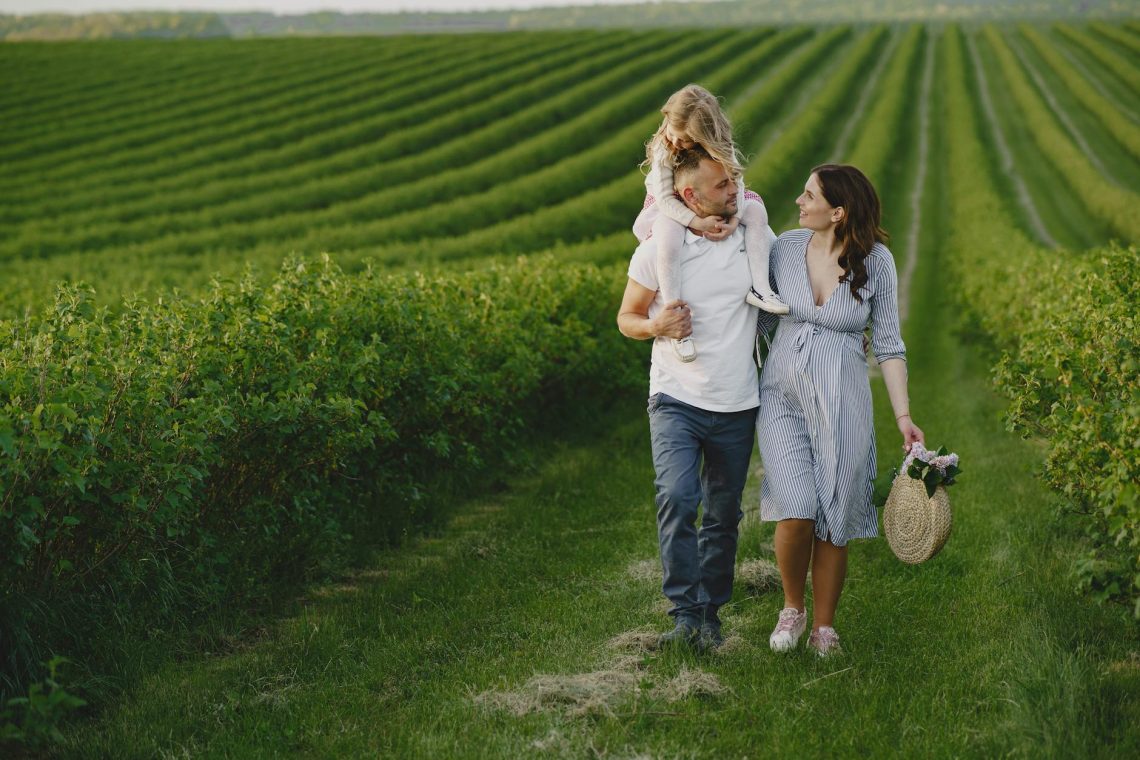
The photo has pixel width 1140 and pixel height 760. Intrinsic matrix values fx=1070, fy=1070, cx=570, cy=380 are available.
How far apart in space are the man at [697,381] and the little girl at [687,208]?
5cm

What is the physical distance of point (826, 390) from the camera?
183 inches

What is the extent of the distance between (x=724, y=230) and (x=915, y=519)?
1.49m

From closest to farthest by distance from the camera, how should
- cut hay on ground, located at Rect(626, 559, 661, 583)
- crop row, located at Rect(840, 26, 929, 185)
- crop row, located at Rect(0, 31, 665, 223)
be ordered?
cut hay on ground, located at Rect(626, 559, 661, 583) → crop row, located at Rect(0, 31, 665, 223) → crop row, located at Rect(840, 26, 929, 185)

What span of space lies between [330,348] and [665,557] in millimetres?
2523

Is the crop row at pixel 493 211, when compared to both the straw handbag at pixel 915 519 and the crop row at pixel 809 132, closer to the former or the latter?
the crop row at pixel 809 132

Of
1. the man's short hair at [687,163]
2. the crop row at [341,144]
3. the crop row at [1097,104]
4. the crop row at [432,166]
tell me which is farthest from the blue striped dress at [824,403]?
the crop row at [1097,104]

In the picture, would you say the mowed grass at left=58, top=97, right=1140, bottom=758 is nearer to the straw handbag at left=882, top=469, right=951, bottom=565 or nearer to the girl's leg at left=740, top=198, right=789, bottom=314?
the straw handbag at left=882, top=469, right=951, bottom=565

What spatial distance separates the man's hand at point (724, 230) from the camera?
15.3ft

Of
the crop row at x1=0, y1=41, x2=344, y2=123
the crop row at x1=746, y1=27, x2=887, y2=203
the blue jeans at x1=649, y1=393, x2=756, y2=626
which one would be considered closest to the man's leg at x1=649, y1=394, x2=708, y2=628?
the blue jeans at x1=649, y1=393, x2=756, y2=626

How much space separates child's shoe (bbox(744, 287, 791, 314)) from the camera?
464cm

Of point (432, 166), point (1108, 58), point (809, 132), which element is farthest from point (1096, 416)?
point (1108, 58)

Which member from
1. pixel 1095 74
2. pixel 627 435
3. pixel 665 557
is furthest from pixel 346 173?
pixel 1095 74

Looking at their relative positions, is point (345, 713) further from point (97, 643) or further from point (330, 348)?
point (330, 348)

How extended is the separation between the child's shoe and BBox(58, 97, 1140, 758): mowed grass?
1540 mm
